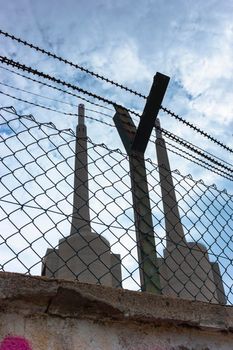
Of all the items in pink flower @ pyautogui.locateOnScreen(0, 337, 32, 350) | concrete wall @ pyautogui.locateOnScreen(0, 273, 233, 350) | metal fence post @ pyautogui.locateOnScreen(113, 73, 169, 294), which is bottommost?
pink flower @ pyautogui.locateOnScreen(0, 337, 32, 350)

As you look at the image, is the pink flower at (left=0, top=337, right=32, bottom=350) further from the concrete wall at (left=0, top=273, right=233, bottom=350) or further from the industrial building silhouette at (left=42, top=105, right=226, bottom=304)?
the industrial building silhouette at (left=42, top=105, right=226, bottom=304)

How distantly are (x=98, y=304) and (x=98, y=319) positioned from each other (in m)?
0.06

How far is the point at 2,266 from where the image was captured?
47.8 inches

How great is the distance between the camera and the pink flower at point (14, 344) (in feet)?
3.64

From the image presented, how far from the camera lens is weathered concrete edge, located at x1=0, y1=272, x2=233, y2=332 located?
3.87ft

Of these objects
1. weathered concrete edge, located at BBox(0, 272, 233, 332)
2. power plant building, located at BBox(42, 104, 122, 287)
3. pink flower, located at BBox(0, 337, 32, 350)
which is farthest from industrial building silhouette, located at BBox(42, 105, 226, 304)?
pink flower, located at BBox(0, 337, 32, 350)

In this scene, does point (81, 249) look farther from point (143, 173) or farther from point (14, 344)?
point (14, 344)

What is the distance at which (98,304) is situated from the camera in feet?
4.19

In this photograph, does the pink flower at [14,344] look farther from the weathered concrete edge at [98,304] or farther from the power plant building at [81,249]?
the power plant building at [81,249]

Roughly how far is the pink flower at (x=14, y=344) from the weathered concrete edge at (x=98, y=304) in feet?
0.26

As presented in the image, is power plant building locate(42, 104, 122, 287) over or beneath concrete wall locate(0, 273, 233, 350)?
over

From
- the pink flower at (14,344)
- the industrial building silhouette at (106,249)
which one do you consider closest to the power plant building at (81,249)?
the industrial building silhouette at (106,249)

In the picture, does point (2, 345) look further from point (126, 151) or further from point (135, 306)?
point (126, 151)

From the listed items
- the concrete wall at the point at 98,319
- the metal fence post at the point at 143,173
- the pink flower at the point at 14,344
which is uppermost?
the metal fence post at the point at 143,173
